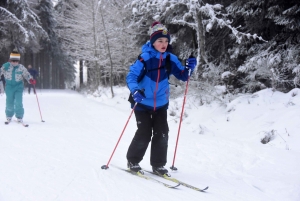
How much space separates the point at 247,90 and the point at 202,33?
217 cm

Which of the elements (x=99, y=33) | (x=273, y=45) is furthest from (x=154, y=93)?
(x=99, y=33)

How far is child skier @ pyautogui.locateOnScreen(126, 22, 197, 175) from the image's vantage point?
12.7 feet

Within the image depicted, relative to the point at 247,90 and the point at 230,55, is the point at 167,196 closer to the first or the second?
the point at 247,90

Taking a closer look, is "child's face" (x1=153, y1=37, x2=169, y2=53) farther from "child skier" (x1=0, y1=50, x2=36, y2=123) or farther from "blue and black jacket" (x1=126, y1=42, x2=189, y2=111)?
"child skier" (x1=0, y1=50, x2=36, y2=123)

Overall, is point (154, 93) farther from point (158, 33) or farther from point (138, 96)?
point (158, 33)

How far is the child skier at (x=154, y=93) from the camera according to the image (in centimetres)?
386

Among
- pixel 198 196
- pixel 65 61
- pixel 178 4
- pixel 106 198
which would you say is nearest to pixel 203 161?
Result: pixel 198 196

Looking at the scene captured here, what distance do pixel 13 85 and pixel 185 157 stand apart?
5150mm

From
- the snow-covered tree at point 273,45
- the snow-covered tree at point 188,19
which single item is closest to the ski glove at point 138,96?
the snow-covered tree at point 273,45

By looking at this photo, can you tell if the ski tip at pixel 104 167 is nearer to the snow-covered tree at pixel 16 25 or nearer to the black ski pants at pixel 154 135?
the black ski pants at pixel 154 135

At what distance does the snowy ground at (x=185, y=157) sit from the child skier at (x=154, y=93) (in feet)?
1.16

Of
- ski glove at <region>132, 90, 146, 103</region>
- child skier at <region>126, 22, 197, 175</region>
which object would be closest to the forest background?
child skier at <region>126, 22, 197, 175</region>

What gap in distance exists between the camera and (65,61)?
3916 cm

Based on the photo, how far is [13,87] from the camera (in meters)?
7.99
